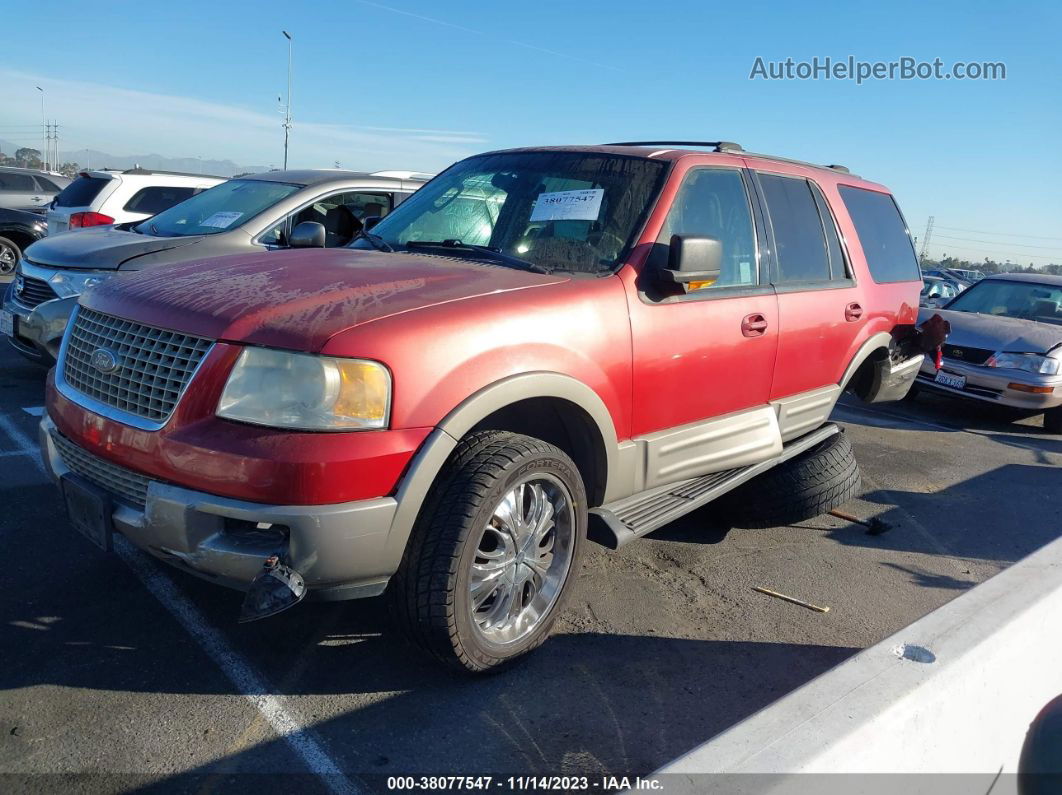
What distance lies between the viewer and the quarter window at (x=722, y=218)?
3.79 meters

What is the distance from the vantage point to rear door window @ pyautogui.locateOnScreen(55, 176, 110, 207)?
Answer: 9.16 meters

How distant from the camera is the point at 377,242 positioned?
4.03 m

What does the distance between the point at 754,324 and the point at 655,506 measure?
42.1 inches

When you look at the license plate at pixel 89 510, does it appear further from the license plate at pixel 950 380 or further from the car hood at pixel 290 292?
the license plate at pixel 950 380

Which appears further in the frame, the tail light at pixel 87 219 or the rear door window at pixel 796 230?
the tail light at pixel 87 219

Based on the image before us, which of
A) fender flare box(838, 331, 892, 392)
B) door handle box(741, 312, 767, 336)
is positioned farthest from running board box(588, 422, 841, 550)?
fender flare box(838, 331, 892, 392)

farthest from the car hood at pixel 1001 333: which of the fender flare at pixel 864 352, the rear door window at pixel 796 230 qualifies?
the rear door window at pixel 796 230

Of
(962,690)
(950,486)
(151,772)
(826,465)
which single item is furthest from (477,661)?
(950,486)

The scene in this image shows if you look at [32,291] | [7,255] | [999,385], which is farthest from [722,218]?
[7,255]

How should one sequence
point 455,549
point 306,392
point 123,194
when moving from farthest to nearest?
point 123,194, point 455,549, point 306,392

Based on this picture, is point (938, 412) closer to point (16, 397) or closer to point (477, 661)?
point (477, 661)

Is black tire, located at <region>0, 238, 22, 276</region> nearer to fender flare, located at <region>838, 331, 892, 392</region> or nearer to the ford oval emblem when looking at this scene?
the ford oval emblem

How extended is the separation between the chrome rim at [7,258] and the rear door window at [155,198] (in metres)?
6.15

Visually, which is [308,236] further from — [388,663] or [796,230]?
[796,230]
